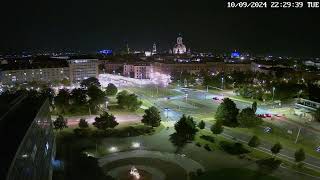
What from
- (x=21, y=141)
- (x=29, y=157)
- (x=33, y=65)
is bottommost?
(x=29, y=157)

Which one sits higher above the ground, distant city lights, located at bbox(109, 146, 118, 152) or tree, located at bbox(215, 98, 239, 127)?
tree, located at bbox(215, 98, 239, 127)

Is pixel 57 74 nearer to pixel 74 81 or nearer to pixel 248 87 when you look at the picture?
pixel 74 81

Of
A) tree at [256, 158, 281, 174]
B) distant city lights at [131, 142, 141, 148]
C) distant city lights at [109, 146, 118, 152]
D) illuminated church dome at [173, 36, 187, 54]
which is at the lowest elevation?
tree at [256, 158, 281, 174]

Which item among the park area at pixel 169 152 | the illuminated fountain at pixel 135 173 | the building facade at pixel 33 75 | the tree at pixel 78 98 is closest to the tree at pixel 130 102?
the park area at pixel 169 152

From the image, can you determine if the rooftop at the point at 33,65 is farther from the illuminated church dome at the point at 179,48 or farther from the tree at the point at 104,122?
the illuminated church dome at the point at 179,48

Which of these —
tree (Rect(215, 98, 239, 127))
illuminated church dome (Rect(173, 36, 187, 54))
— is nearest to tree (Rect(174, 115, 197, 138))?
tree (Rect(215, 98, 239, 127))

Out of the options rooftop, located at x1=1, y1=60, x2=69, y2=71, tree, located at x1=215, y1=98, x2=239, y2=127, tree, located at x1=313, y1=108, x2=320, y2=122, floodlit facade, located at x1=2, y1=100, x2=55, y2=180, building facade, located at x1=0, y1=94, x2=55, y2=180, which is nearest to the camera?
building facade, located at x1=0, y1=94, x2=55, y2=180

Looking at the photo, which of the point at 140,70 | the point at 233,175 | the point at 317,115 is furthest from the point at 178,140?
the point at 140,70

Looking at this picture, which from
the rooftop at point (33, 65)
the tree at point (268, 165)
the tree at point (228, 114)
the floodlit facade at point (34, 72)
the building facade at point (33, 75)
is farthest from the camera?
the rooftop at point (33, 65)

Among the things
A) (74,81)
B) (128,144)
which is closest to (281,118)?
(128,144)

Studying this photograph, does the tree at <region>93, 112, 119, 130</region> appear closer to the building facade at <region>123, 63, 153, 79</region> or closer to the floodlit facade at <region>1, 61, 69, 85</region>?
the floodlit facade at <region>1, 61, 69, 85</region>

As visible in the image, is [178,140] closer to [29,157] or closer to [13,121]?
[13,121]
